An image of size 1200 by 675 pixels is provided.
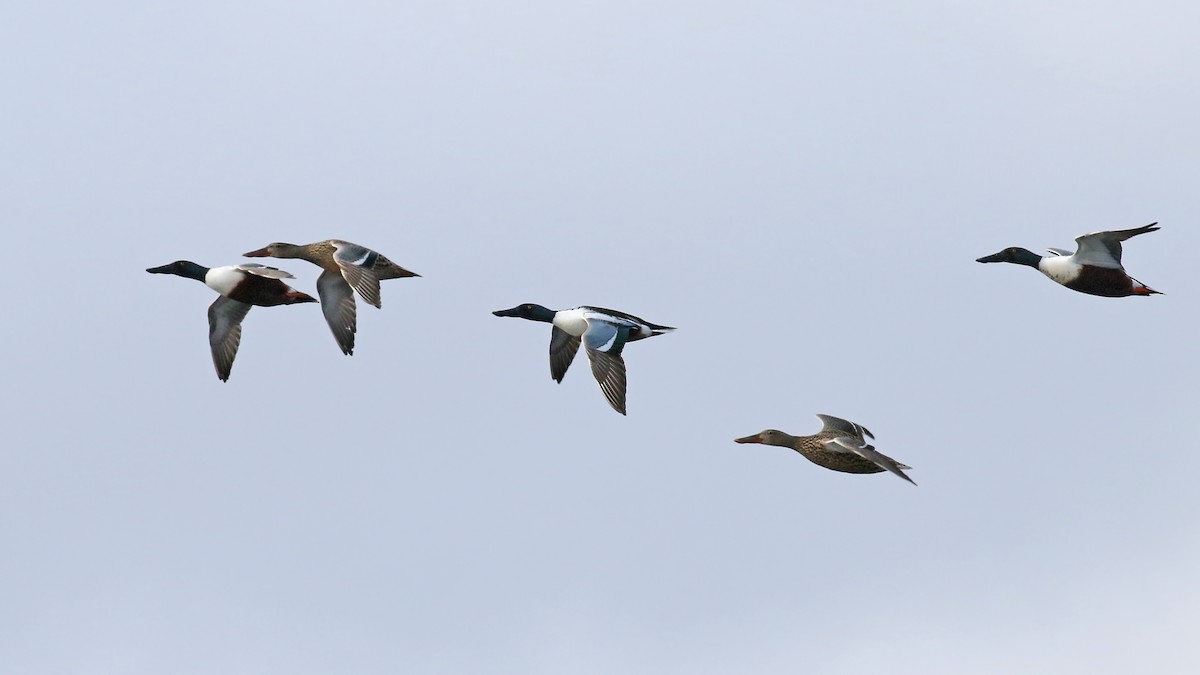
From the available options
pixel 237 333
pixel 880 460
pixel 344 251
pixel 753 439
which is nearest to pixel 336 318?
pixel 344 251

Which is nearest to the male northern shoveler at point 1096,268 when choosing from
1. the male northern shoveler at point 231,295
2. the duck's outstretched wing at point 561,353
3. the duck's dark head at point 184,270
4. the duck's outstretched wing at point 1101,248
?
the duck's outstretched wing at point 1101,248

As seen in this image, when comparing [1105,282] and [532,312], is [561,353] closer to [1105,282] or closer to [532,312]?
[532,312]

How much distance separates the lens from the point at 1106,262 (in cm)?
2862

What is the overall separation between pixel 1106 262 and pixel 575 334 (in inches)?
310

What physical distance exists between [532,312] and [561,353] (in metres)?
1.14

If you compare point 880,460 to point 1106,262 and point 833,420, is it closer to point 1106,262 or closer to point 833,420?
point 833,420

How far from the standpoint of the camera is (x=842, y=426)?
27.3m

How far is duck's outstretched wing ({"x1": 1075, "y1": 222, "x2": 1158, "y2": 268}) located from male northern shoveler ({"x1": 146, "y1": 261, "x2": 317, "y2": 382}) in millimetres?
11191

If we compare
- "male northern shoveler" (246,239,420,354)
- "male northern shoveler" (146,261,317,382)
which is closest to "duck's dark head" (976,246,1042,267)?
"male northern shoveler" (246,239,420,354)

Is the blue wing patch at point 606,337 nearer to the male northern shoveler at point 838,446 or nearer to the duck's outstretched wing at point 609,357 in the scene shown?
the duck's outstretched wing at point 609,357

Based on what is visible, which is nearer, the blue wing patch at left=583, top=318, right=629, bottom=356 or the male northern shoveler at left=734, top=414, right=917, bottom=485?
the male northern shoveler at left=734, top=414, right=917, bottom=485

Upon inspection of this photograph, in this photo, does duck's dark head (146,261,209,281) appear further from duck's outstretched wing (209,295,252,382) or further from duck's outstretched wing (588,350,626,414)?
duck's outstretched wing (588,350,626,414)

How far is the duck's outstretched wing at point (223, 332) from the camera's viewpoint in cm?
3050

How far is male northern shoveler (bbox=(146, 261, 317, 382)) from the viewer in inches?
1158
